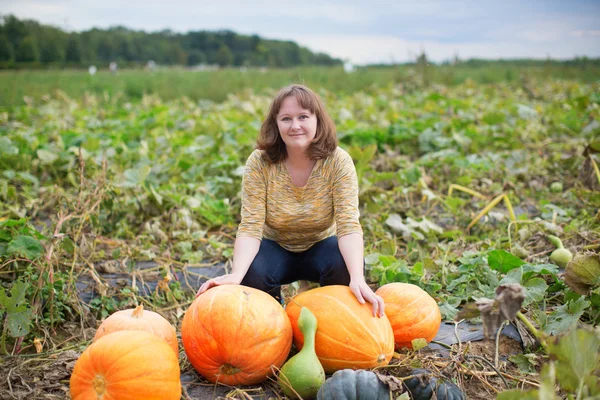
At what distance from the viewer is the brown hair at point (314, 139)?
2473mm

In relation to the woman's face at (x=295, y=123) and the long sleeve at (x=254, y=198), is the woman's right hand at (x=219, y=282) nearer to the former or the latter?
the long sleeve at (x=254, y=198)

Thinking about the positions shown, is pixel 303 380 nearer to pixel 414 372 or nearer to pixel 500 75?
pixel 414 372

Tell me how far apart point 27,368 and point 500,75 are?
586 inches

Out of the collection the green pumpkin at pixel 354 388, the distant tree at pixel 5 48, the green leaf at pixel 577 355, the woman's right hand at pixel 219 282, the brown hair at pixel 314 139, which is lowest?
the green pumpkin at pixel 354 388

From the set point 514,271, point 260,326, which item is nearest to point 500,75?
point 514,271

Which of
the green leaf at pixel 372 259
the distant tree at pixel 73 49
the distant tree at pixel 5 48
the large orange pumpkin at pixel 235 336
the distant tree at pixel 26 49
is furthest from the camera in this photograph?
the distant tree at pixel 73 49

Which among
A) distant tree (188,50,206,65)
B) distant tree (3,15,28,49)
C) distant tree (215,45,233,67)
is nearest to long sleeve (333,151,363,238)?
distant tree (3,15,28,49)


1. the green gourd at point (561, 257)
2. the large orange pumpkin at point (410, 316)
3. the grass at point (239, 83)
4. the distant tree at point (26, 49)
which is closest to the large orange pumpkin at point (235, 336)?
the large orange pumpkin at point (410, 316)

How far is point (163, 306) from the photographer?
119 inches

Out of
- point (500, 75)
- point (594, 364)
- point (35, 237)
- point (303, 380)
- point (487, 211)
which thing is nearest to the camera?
point (594, 364)

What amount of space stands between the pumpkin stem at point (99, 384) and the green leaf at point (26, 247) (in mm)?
1047

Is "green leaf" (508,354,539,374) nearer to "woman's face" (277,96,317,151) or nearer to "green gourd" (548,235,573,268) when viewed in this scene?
"green gourd" (548,235,573,268)

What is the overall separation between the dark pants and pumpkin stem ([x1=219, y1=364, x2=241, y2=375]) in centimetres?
60

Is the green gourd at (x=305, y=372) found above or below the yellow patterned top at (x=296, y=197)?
below
